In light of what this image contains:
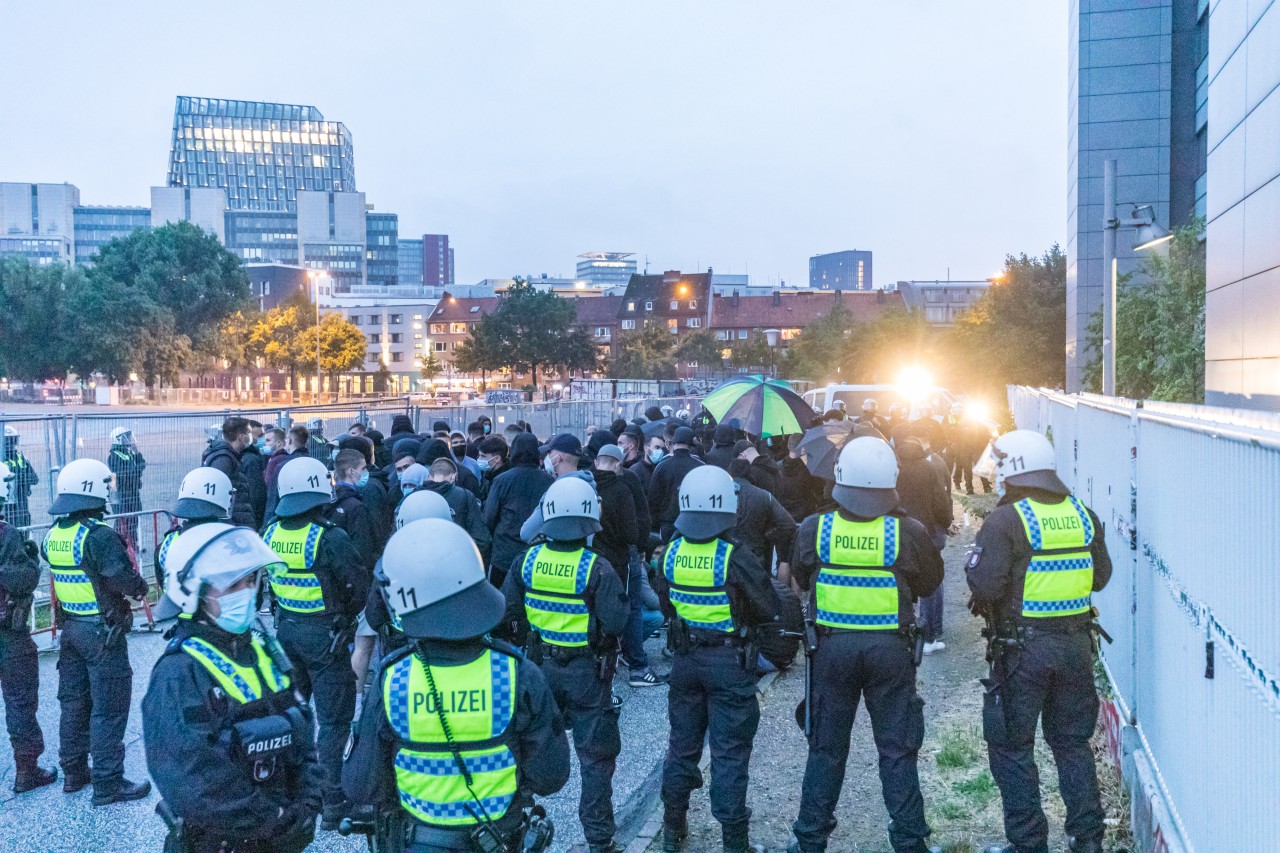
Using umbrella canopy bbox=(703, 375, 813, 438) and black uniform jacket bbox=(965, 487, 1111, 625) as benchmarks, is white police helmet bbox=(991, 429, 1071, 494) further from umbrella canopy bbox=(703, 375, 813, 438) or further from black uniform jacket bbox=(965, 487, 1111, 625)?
umbrella canopy bbox=(703, 375, 813, 438)

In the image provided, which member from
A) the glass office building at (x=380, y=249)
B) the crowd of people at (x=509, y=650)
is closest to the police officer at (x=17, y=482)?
the crowd of people at (x=509, y=650)

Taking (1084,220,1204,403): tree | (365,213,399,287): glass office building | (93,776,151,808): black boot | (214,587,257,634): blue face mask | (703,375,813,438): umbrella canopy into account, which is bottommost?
(93,776,151,808): black boot

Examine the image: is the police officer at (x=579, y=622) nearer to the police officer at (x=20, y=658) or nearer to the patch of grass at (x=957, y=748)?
the patch of grass at (x=957, y=748)

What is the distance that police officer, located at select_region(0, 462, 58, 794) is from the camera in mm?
6406

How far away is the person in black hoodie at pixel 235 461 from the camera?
36.0ft

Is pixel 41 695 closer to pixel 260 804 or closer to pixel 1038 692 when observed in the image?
pixel 260 804

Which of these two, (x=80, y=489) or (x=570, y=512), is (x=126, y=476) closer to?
(x=80, y=489)

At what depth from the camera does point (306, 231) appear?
505 ft

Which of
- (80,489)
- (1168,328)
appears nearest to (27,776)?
(80,489)

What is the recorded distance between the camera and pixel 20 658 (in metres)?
6.58

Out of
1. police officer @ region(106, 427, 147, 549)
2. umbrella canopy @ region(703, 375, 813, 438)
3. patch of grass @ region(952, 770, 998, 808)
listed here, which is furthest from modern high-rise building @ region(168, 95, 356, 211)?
patch of grass @ region(952, 770, 998, 808)

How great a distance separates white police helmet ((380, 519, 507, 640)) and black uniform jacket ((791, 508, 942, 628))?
2.55 metres

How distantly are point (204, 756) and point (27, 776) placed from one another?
4.35m

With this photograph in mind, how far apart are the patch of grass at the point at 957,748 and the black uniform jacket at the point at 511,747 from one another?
4.52 m
